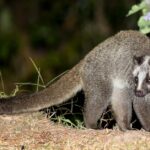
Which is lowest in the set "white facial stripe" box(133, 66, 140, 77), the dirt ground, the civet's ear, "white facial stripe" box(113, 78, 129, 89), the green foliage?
the dirt ground

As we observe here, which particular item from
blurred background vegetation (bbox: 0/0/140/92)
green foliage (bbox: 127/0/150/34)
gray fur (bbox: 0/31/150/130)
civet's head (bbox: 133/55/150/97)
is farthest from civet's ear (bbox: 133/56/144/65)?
blurred background vegetation (bbox: 0/0/140/92)

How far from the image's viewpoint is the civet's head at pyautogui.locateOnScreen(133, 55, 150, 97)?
980cm

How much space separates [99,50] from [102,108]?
66 centimetres

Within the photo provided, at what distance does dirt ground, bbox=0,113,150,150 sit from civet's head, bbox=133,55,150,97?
1.59 feet

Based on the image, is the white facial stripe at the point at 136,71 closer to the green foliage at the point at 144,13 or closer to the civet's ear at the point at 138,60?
the civet's ear at the point at 138,60

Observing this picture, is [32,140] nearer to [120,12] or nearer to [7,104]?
[7,104]

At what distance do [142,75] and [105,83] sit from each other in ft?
1.37

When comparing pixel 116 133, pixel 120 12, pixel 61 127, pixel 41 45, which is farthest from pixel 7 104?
pixel 41 45

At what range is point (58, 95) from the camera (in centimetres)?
1028

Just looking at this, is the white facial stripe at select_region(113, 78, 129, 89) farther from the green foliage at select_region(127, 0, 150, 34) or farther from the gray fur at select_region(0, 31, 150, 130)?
the green foliage at select_region(127, 0, 150, 34)

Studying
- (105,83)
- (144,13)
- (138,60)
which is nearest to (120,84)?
(105,83)

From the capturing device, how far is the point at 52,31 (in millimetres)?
20609

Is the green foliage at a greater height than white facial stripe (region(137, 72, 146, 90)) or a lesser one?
greater

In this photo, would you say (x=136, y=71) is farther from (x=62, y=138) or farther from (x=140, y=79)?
(x=62, y=138)
